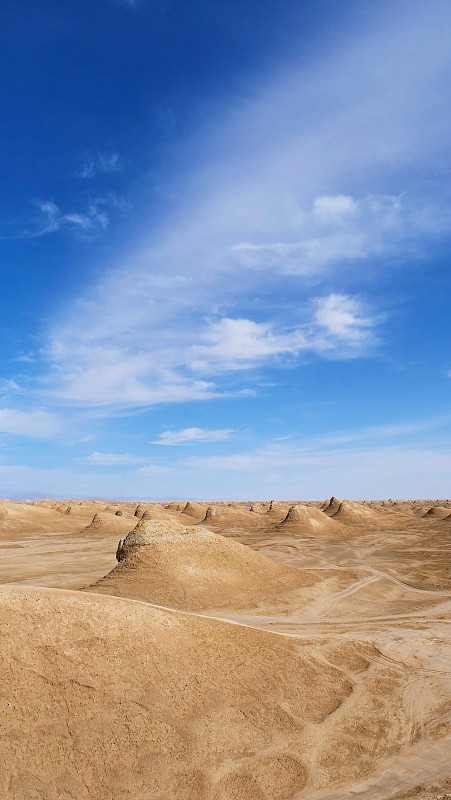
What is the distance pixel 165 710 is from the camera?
11125 mm

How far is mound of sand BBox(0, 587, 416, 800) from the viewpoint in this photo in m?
9.48

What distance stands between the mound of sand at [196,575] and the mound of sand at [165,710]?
32.7 feet

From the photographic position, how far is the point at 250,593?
25.4 metres

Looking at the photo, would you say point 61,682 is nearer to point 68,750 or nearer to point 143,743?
point 68,750

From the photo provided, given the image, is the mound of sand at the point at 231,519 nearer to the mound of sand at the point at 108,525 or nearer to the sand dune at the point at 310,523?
the sand dune at the point at 310,523

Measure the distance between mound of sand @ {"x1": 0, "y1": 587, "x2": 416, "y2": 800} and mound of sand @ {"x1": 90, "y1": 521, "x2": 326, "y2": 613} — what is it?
32.7 ft

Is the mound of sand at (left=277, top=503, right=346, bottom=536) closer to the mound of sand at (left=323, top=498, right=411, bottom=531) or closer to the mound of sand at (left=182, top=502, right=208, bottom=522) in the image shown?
the mound of sand at (left=323, top=498, right=411, bottom=531)

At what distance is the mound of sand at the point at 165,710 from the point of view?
9.48m

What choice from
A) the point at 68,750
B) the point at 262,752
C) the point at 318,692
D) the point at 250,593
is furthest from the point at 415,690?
the point at 250,593

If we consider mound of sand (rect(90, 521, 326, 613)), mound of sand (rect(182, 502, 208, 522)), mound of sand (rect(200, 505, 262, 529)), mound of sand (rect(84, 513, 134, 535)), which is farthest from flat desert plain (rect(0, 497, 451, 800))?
mound of sand (rect(182, 502, 208, 522))

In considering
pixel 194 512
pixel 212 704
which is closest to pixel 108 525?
pixel 194 512

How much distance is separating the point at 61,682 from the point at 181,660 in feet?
11.0

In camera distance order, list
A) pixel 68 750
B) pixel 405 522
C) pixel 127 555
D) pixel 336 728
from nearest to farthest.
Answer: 1. pixel 68 750
2. pixel 336 728
3. pixel 127 555
4. pixel 405 522

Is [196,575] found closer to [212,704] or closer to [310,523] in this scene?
[212,704]
